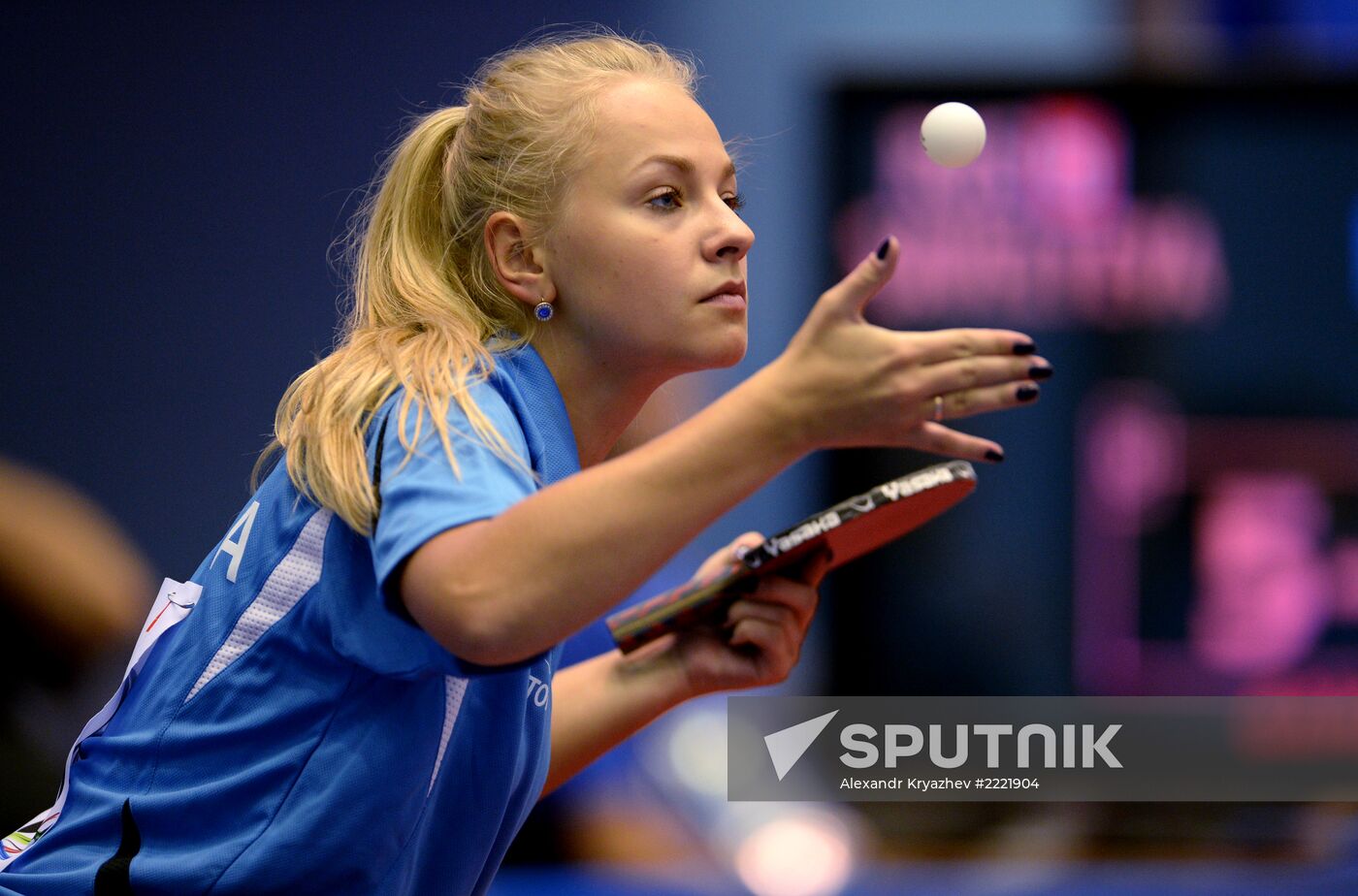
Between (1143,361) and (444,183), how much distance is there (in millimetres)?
2601

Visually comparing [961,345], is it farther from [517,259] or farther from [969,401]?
[517,259]

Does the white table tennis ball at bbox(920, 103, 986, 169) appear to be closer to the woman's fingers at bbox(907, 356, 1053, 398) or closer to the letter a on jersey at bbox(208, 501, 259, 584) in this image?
the woman's fingers at bbox(907, 356, 1053, 398)

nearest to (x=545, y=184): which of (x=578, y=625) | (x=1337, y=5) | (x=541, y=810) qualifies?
(x=578, y=625)

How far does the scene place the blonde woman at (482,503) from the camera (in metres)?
1.12

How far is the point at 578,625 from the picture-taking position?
3.73 ft

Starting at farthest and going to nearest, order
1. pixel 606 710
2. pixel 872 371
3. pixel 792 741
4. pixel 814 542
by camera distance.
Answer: pixel 792 741
pixel 606 710
pixel 814 542
pixel 872 371

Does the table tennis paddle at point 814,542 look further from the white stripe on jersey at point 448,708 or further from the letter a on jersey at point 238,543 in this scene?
the letter a on jersey at point 238,543

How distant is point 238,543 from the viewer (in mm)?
1383

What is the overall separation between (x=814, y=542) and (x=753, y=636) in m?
0.14

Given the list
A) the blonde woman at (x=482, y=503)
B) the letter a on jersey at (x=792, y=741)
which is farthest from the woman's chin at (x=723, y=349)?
the letter a on jersey at (x=792, y=741)

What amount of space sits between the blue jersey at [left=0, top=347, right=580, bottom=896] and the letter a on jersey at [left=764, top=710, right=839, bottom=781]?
7.60 feet

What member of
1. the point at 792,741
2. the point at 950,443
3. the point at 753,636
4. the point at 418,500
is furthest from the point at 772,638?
the point at 792,741

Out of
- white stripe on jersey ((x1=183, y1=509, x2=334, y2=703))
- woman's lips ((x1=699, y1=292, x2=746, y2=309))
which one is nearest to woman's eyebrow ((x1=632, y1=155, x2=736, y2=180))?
woman's lips ((x1=699, y1=292, x2=746, y2=309))

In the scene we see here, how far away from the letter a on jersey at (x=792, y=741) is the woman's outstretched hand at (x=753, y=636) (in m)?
2.01
